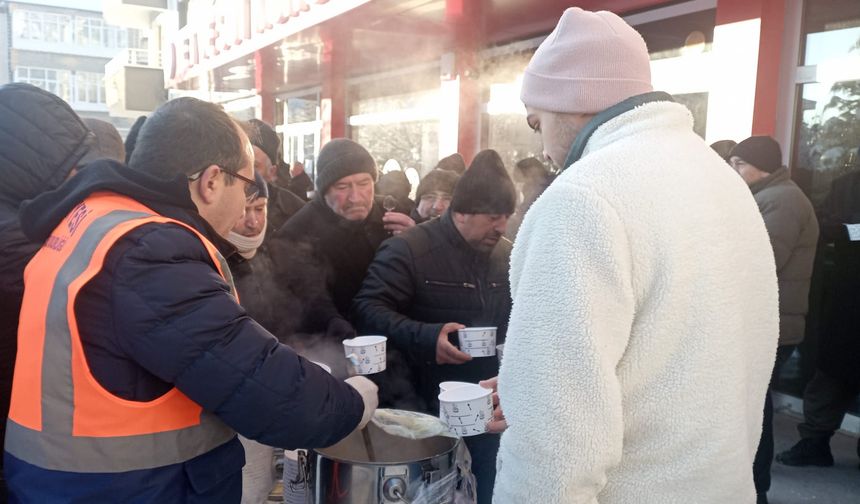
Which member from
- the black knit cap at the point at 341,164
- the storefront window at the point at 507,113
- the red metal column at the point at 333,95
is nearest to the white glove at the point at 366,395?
the black knit cap at the point at 341,164

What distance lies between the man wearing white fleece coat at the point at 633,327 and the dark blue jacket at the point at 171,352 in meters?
0.55

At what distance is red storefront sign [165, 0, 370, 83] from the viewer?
8.39 metres

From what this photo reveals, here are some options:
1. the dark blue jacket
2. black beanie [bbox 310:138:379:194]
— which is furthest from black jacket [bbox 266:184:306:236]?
the dark blue jacket

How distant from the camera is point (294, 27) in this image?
8.91m

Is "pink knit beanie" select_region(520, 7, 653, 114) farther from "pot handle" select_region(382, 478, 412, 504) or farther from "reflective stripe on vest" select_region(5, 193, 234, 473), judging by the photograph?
"pot handle" select_region(382, 478, 412, 504)

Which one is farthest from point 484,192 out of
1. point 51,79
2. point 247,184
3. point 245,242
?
point 51,79

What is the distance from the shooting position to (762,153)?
14.6 ft

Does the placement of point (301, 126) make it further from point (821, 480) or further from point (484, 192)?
point (821, 480)

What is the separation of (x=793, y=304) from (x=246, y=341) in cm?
399

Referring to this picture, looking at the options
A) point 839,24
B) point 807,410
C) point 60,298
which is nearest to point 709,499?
point 60,298

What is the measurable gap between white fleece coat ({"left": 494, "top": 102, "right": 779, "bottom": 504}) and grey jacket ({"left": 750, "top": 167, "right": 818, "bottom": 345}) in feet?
11.3

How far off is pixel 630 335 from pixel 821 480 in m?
4.04

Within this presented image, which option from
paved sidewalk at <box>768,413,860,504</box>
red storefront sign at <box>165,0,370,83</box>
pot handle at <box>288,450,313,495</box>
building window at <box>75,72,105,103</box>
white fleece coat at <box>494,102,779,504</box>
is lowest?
paved sidewalk at <box>768,413,860,504</box>

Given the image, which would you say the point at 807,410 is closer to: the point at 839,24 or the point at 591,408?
the point at 839,24
